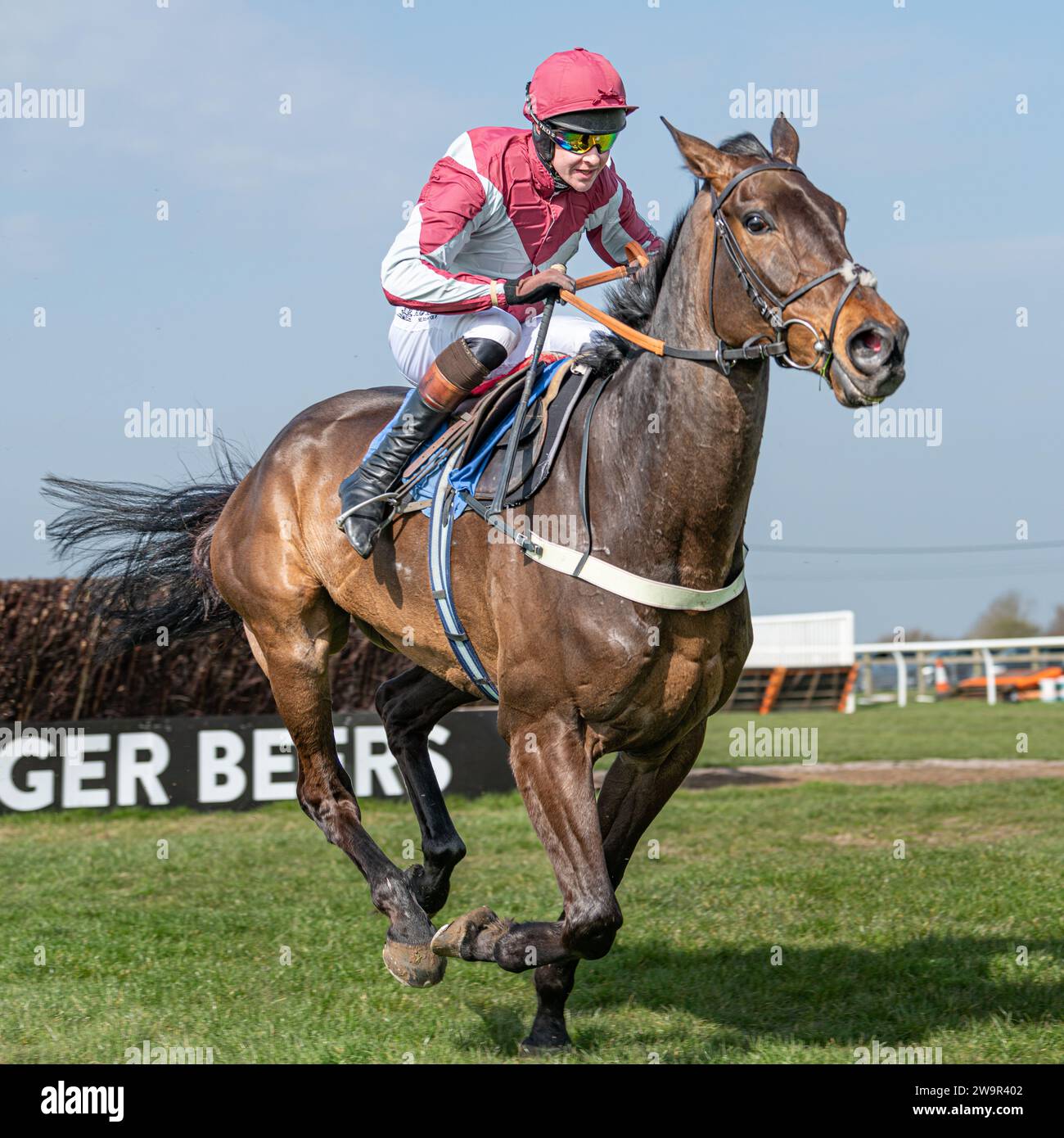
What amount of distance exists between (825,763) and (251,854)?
707 cm

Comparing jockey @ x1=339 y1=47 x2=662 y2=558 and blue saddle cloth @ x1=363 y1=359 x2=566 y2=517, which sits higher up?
jockey @ x1=339 y1=47 x2=662 y2=558

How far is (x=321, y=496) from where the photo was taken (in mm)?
5066

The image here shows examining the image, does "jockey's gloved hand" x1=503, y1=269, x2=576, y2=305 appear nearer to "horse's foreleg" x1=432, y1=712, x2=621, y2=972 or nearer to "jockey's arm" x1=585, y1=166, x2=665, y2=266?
"jockey's arm" x1=585, y1=166, x2=665, y2=266

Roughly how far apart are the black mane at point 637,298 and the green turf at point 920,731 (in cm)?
856

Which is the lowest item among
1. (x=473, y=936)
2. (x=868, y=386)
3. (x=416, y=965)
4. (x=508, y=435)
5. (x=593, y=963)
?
(x=593, y=963)

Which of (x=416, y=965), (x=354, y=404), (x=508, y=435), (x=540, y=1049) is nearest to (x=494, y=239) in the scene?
(x=508, y=435)

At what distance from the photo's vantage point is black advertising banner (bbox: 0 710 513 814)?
9.90 m

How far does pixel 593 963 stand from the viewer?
5.56 metres

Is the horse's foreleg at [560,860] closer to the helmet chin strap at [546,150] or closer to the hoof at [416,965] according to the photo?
the hoof at [416,965]

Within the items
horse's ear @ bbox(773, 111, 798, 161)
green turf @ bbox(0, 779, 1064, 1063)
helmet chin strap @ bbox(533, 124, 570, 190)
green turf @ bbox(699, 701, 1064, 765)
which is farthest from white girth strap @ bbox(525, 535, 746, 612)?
green turf @ bbox(699, 701, 1064, 765)

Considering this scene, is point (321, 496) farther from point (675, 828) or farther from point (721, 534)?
point (675, 828)

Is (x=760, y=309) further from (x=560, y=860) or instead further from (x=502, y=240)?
(x=560, y=860)

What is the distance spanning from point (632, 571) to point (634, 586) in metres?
0.05

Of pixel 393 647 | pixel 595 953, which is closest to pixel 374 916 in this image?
pixel 393 647
